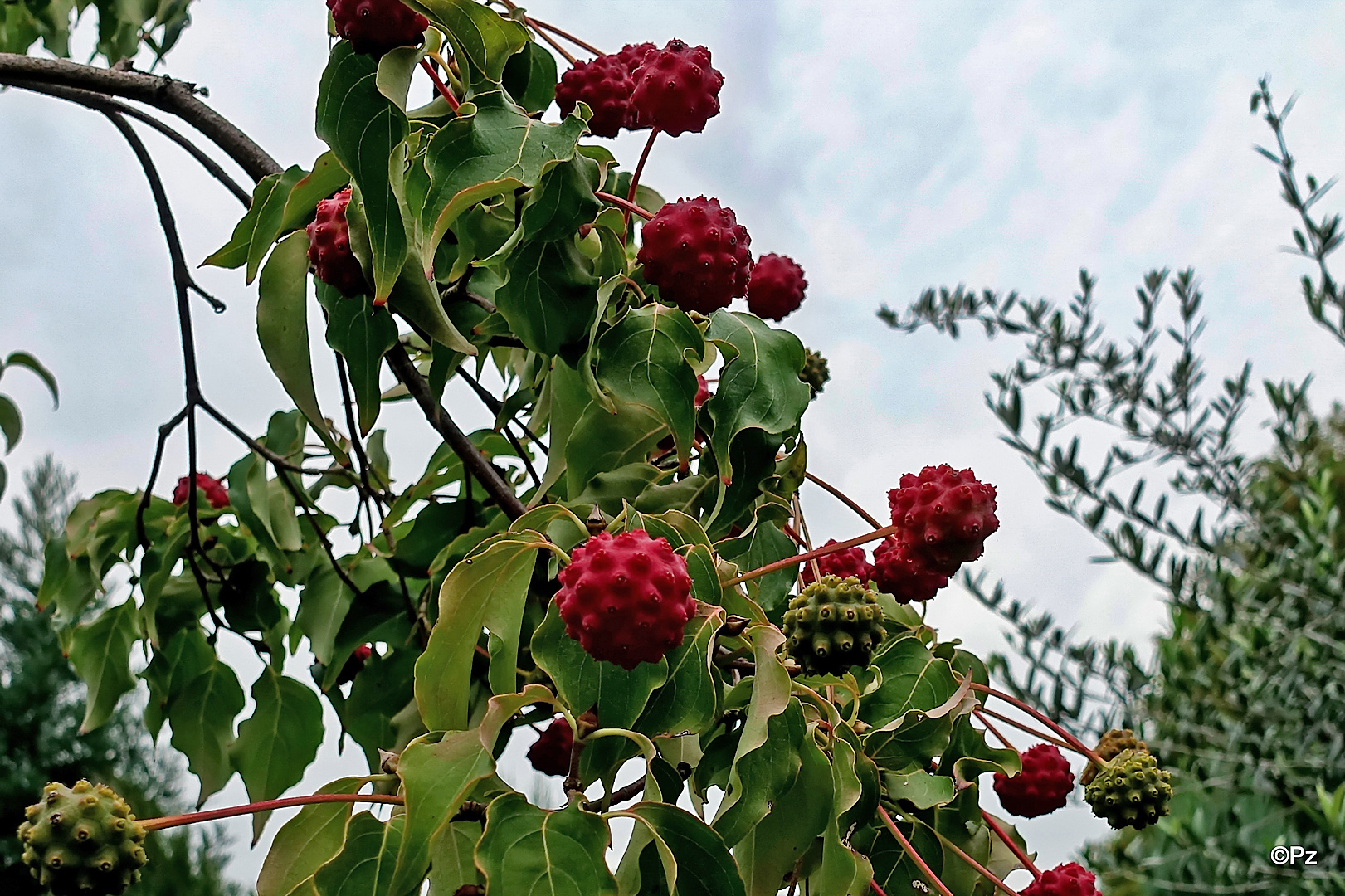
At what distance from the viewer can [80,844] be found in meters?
0.49

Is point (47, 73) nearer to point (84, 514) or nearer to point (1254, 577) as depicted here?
point (84, 514)

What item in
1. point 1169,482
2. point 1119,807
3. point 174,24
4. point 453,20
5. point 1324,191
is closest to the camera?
point 453,20

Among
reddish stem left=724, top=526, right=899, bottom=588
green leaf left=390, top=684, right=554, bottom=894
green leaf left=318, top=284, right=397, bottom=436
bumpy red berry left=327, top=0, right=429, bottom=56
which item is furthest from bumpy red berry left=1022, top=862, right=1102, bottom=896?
bumpy red berry left=327, top=0, right=429, bottom=56

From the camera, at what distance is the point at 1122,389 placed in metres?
2.11

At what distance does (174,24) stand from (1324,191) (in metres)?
1.80

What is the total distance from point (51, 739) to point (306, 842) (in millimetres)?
4611

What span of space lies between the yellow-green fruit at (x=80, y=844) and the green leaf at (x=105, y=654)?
589 millimetres

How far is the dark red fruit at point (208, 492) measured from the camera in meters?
1.06

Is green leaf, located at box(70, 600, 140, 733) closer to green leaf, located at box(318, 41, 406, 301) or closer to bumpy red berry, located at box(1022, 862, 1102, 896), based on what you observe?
green leaf, located at box(318, 41, 406, 301)

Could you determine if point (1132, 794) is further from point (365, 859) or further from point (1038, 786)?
point (365, 859)

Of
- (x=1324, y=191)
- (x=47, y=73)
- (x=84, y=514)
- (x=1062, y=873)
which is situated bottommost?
(x=1062, y=873)

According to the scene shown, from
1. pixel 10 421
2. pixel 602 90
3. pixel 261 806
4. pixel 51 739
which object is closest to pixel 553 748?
pixel 261 806

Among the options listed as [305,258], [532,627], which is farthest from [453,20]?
[532,627]

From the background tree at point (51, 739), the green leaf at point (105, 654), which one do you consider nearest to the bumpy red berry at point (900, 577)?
the green leaf at point (105, 654)
